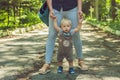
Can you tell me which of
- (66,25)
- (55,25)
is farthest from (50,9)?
(66,25)

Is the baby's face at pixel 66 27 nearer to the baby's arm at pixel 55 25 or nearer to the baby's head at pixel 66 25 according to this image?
the baby's head at pixel 66 25

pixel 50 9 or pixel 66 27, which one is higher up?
pixel 50 9

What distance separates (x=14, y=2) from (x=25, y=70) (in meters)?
15.6

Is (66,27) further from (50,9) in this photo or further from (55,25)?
(50,9)

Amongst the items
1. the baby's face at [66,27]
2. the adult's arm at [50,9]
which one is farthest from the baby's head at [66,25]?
the adult's arm at [50,9]

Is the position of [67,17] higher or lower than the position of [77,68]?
higher

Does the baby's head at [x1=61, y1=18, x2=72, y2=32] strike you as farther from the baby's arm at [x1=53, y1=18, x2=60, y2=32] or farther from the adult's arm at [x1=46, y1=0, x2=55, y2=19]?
the adult's arm at [x1=46, y1=0, x2=55, y2=19]

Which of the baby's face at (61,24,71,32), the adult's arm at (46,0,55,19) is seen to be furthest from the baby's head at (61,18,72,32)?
the adult's arm at (46,0,55,19)

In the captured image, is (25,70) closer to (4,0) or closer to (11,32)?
(11,32)

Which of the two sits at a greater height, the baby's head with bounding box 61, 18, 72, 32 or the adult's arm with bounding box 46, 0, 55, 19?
the adult's arm with bounding box 46, 0, 55, 19

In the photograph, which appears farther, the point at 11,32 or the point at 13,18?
the point at 13,18

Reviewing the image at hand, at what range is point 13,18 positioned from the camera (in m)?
25.4

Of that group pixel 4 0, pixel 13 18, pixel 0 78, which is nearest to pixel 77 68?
pixel 0 78

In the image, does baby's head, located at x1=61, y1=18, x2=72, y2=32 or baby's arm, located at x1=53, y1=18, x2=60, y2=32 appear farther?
baby's arm, located at x1=53, y1=18, x2=60, y2=32
